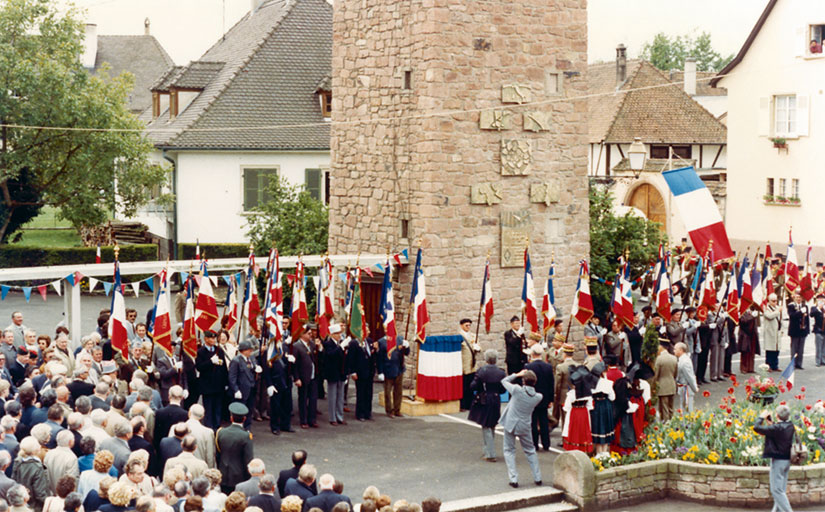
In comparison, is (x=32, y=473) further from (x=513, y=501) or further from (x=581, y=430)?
(x=581, y=430)

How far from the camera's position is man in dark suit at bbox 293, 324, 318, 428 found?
17703 mm

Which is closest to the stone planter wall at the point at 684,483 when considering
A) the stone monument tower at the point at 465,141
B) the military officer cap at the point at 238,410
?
the military officer cap at the point at 238,410

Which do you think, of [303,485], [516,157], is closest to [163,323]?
[303,485]

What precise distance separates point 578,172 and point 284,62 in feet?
63.6

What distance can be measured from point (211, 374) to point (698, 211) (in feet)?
33.1

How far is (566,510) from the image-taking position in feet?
47.9

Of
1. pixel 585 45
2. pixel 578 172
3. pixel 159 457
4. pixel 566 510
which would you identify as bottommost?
pixel 566 510

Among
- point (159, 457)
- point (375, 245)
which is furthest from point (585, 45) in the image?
point (159, 457)

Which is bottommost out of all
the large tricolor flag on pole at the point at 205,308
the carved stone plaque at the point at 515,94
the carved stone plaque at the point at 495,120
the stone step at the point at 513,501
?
the stone step at the point at 513,501

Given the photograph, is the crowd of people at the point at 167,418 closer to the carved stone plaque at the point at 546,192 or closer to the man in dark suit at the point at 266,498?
the man in dark suit at the point at 266,498

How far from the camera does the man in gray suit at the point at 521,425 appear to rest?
1497cm

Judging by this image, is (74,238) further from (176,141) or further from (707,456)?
(707,456)

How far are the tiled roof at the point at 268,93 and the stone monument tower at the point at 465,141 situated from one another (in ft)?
50.7

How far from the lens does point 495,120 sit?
2008 centimetres
